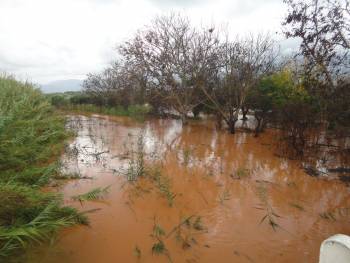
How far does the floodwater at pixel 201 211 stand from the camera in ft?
9.48

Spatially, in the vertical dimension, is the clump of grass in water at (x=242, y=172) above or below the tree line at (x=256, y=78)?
below

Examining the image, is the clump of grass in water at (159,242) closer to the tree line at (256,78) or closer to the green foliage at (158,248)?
the green foliage at (158,248)

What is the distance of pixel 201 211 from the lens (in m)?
3.88

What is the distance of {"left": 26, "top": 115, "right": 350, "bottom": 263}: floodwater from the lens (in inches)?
114

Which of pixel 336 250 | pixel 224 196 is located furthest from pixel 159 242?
pixel 336 250

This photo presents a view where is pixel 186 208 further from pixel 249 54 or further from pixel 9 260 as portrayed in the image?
pixel 249 54

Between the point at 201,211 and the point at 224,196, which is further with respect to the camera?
the point at 224,196

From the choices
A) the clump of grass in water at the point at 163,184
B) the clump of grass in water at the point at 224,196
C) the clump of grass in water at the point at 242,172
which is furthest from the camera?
the clump of grass in water at the point at 242,172

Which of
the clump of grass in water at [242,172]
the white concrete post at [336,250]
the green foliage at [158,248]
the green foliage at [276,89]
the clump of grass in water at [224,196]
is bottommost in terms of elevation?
the green foliage at [158,248]

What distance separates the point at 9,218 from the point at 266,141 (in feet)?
28.6

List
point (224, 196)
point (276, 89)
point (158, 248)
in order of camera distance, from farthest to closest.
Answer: point (276, 89), point (224, 196), point (158, 248)

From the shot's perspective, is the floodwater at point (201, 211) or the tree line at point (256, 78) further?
the tree line at point (256, 78)

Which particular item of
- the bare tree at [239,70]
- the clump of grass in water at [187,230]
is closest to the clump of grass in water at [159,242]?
the clump of grass in water at [187,230]

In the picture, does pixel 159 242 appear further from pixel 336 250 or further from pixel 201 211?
pixel 336 250
